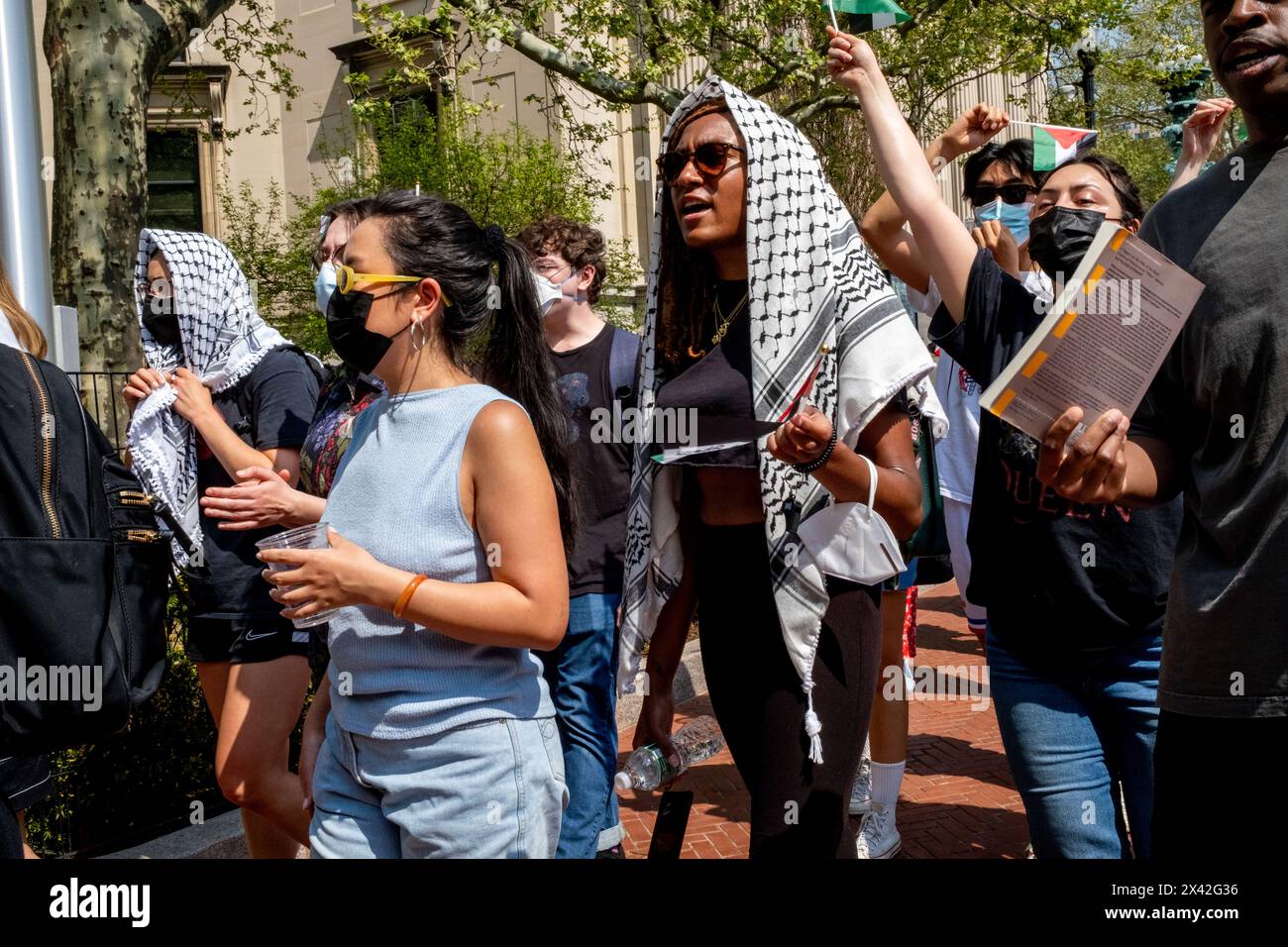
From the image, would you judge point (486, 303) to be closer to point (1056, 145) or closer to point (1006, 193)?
point (1056, 145)

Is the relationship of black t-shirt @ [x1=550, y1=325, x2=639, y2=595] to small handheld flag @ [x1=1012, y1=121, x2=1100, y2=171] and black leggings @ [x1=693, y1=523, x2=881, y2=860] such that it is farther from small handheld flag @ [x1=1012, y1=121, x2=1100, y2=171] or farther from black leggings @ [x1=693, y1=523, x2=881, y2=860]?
small handheld flag @ [x1=1012, y1=121, x2=1100, y2=171]

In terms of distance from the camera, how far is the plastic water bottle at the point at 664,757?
2.96 metres

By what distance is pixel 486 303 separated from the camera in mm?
2877

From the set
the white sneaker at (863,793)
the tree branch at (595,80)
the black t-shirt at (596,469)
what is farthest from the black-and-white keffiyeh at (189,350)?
the tree branch at (595,80)

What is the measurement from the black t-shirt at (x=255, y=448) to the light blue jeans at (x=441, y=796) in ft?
4.67

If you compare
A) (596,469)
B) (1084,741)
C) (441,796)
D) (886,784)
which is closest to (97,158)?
(596,469)

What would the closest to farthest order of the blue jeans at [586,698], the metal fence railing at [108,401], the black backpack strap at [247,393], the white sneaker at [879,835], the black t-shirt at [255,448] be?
the black t-shirt at [255,448] → the black backpack strap at [247,393] → the blue jeans at [586,698] → the white sneaker at [879,835] → the metal fence railing at [108,401]

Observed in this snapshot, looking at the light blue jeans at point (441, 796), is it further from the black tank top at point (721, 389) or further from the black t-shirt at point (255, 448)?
the black t-shirt at point (255, 448)

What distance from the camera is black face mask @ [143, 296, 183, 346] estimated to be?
4.06 meters

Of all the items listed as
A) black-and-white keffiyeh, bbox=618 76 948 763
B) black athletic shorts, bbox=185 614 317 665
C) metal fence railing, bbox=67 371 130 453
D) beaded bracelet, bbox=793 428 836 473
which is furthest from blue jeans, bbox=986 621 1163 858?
metal fence railing, bbox=67 371 130 453

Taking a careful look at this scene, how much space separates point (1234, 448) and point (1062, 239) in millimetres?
658

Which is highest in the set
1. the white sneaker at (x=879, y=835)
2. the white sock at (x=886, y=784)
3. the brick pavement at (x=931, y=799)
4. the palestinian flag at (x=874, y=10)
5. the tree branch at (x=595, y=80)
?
the tree branch at (x=595, y=80)
